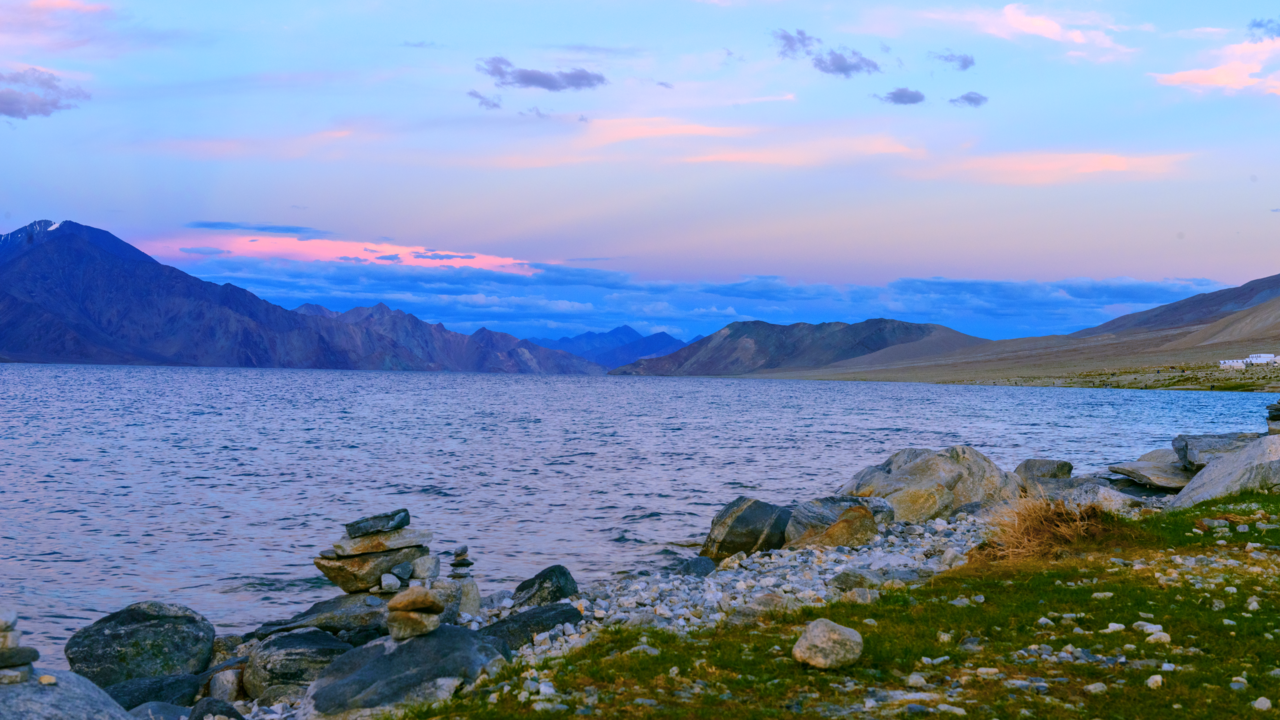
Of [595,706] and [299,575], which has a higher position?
[595,706]

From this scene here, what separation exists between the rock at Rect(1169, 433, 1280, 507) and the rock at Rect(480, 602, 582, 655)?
16.9m

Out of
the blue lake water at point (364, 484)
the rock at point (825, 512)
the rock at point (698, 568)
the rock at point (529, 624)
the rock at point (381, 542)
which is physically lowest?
the blue lake water at point (364, 484)

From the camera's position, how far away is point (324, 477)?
4184 cm

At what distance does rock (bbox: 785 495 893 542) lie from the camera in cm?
2552

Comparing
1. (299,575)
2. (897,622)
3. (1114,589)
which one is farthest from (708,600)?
(299,575)

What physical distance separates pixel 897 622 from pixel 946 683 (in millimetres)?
2642

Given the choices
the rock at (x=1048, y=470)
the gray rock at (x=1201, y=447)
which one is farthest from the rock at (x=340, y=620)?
the gray rock at (x=1201, y=447)

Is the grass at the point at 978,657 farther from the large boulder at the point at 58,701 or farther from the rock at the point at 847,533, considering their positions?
the rock at the point at 847,533

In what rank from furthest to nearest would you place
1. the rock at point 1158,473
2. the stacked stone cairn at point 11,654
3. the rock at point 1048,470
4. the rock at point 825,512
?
1. the rock at point 1048,470
2. the rock at point 1158,473
3. the rock at point 825,512
4. the stacked stone cairn at point 11,654

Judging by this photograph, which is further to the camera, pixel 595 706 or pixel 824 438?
pixel 824 438

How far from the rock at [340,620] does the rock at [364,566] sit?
1.24m

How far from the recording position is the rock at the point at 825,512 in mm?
25516

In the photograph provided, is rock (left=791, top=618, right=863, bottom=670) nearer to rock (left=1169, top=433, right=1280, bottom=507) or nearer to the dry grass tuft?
the dry grass tuft

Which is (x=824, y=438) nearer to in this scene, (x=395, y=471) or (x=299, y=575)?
(x=395, y=471)
